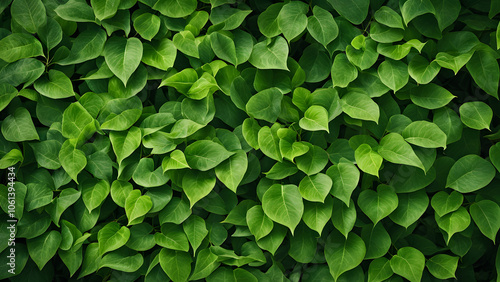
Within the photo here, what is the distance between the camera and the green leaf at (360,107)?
1192 millimetres

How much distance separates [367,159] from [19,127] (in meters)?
0.97

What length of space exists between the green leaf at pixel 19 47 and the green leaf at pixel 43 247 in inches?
19.9

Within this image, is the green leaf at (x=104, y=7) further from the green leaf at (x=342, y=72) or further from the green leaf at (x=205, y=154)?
the green leaf at (x=342, y=72)

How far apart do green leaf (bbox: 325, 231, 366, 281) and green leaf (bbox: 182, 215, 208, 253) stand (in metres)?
0.36

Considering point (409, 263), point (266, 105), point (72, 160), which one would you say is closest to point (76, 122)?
point (72, 160)

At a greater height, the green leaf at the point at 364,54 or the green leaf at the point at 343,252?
the green leaf at the point at 364,54

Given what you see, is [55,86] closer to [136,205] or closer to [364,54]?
[136,205]

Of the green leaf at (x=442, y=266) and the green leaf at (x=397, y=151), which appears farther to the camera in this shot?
the green leaf at (x=442, y=266)

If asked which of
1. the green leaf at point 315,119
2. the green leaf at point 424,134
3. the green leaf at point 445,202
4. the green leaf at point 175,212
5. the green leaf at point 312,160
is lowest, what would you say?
the green leaf at point 175,212

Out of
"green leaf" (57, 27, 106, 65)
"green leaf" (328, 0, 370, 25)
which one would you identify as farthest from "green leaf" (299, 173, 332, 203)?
"green leaf" (57, 27, 106, 65)

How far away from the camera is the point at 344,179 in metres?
1.21

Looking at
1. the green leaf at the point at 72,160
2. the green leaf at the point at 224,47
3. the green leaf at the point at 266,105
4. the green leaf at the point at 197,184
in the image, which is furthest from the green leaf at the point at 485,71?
the green leaf at the point at 72,160

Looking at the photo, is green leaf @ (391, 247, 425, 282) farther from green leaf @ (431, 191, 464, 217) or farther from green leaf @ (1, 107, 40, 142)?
green leaf @ (1, 107, 40, 142)

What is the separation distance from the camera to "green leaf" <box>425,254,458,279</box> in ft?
4.21
